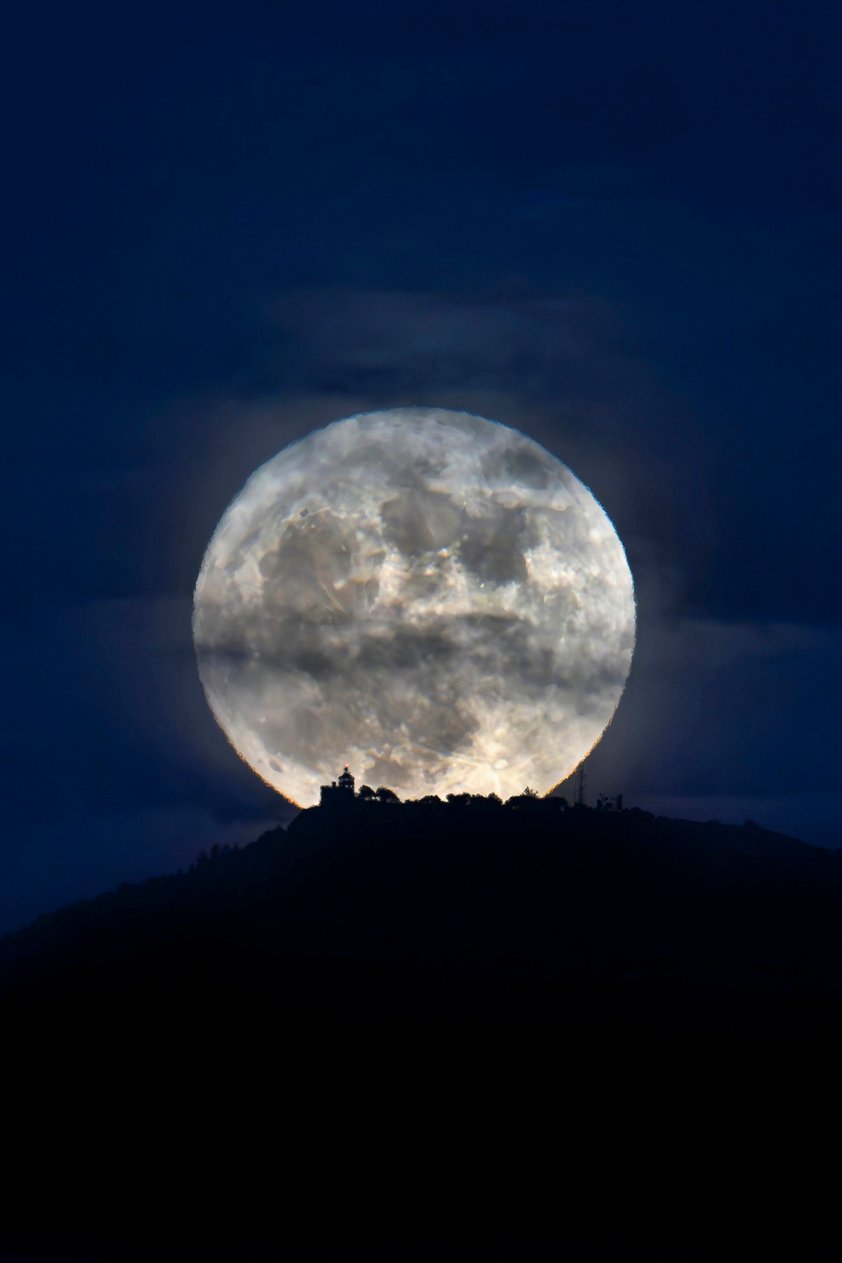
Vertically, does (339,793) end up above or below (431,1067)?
above

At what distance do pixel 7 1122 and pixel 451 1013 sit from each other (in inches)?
793

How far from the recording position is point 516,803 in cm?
11538

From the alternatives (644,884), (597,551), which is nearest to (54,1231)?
(644,884)

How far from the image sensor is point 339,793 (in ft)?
371

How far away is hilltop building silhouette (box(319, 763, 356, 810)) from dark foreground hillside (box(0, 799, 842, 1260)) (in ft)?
14.4

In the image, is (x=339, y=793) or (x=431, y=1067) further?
(x=339, y=793)

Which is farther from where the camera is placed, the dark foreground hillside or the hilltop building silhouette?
the hilltop building silhouette

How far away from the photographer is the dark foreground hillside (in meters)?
68.3

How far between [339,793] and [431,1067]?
36.4 metres

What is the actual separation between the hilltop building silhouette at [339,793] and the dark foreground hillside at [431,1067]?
4.38 meters

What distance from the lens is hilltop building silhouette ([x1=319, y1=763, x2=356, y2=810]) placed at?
366 feet

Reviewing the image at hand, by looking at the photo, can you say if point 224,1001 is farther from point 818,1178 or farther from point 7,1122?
point 818,1178

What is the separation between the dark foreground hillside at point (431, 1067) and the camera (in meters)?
68.3

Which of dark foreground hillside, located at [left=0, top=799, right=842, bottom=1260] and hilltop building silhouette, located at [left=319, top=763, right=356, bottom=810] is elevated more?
hilltop building silhouette, located at [left=319, top=763, right=356, bottom=810]
